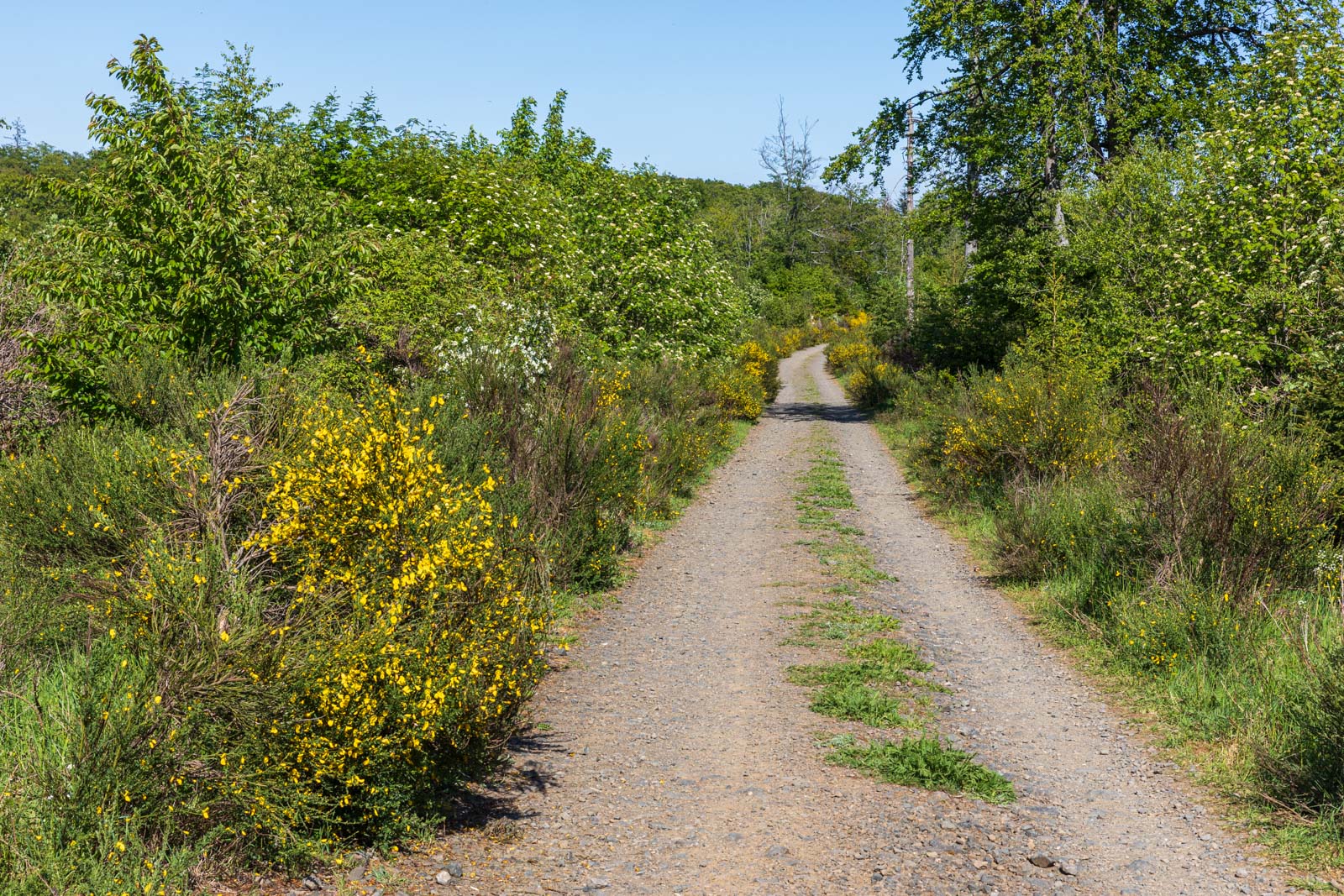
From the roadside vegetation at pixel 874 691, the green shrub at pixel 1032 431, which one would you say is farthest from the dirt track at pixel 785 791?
the green shrub at pixel 1032 431

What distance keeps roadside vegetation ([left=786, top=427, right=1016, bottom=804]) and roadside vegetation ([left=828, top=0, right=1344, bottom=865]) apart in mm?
1472

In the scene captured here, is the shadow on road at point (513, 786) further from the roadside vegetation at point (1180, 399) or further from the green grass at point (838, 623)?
the roadside vegetation at point (1180, 399)

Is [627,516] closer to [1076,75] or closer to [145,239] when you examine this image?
[145,239]

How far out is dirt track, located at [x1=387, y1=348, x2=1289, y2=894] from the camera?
4414 millimetres

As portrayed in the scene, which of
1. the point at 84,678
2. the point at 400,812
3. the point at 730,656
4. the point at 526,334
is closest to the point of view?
the point at 84,678

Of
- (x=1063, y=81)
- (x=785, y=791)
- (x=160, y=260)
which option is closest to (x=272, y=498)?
(x=785, y=791)

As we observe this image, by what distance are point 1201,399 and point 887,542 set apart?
4.42 m

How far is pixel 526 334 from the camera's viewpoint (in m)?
11.7

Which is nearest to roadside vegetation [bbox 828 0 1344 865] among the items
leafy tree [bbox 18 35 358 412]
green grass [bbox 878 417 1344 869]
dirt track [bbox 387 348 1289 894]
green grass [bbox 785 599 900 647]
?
green grass [bbox 878 417 1344 869]

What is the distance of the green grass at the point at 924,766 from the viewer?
530 centimetres

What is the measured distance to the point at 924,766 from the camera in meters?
5.52

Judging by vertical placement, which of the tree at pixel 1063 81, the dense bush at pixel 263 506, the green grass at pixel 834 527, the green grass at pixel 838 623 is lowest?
the green grass at pixel 838 623

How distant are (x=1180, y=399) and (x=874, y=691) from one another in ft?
17.0

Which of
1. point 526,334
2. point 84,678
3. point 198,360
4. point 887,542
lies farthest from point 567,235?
point 84,678
